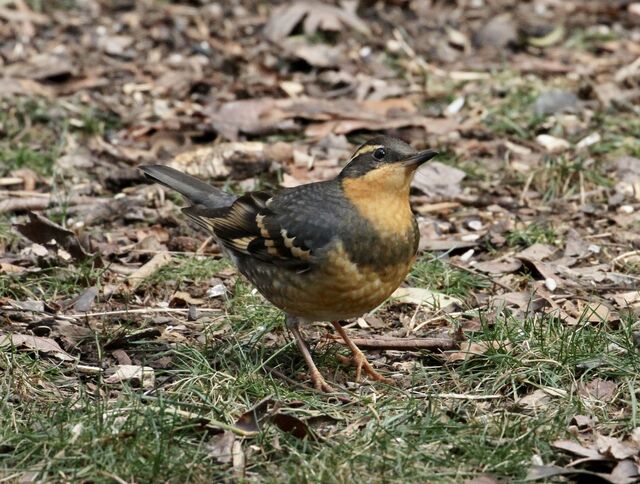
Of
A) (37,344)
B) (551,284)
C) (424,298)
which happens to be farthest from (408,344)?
(37,344)

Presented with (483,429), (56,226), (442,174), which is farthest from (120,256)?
(483,429)

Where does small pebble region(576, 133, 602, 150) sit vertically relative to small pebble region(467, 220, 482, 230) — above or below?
below

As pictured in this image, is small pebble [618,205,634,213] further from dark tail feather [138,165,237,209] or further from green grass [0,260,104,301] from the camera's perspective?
green grass [0,260,104,301]

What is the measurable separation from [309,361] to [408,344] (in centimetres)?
63

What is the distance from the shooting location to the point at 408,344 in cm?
632

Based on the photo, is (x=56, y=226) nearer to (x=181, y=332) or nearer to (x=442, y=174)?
(x=181, y=332)

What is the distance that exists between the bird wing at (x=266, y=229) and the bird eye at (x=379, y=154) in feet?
1.68

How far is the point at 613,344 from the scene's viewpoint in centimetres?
607

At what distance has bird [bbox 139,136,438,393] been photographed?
5.78 metres

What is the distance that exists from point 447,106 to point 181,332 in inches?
189

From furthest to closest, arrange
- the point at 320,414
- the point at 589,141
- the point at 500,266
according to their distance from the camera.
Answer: the point at 589,141 < the point at 500,266 < the point at 320,414

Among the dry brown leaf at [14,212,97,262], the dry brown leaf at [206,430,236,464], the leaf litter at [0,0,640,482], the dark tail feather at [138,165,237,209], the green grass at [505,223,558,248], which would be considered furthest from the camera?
the green grass at [505,223,558,248]

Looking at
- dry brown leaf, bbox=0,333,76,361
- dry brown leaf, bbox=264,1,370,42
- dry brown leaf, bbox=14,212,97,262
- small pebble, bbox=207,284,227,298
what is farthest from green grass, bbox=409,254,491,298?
dry brown leaf, bbox=264,1,370,42

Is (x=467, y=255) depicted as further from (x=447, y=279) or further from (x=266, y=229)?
(x=266, y=229)
